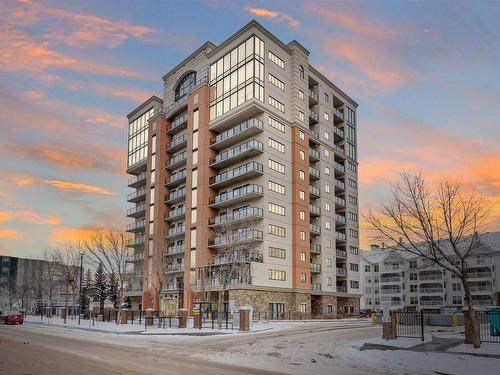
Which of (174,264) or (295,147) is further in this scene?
(174,264)

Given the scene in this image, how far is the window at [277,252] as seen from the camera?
7138 cm

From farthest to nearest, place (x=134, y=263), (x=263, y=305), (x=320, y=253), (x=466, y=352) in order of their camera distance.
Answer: (x=134, y=263)
(x=320, y=253)
(x=263, y=305)
(x=466, y=352)

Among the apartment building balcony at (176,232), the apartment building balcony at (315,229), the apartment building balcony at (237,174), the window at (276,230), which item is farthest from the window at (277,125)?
the apartment building balcony at (176,232)

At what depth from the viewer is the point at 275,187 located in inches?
2904

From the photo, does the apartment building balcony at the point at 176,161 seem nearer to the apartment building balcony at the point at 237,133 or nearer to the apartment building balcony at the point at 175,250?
the apartment building balcony at the point at 237,133

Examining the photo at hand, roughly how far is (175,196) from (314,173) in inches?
919

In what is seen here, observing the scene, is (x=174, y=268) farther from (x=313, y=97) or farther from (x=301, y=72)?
(x=301, y=72)

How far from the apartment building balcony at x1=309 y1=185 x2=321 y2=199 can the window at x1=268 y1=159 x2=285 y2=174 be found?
877 centimetres

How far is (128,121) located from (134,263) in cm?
3029

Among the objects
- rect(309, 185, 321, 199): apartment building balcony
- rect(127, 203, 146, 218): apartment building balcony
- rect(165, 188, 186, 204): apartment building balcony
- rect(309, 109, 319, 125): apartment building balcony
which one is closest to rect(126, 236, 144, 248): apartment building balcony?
rect(127, 203, 146, 218): apartment building balcony

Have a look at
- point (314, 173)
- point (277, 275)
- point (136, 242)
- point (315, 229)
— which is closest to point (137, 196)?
point (136, 242)

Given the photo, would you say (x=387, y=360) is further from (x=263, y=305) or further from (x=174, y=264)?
(x=174, y=264)

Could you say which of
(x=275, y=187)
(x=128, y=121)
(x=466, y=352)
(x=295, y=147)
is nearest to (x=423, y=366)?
(x=466, y=352)

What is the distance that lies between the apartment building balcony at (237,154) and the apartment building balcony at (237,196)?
471 cm
